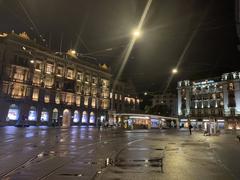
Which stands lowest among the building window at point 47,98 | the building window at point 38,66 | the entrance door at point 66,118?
the entrance door at point 66,118

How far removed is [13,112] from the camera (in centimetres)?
4897

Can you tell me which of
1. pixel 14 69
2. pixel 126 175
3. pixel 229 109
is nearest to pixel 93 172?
pixel 126 175

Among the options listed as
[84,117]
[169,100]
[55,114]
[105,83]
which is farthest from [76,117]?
[169,100]

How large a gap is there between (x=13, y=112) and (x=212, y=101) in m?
75.7

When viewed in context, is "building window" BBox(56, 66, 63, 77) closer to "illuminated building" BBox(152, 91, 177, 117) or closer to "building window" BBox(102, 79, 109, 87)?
"building window" BBox(102, 79, 109, 87)

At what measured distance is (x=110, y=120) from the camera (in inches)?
2899

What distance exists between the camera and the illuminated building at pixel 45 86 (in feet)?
161

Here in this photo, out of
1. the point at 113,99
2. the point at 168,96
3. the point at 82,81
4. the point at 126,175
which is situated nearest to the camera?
the point at 126,175

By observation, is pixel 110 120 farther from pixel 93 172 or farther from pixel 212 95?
pixel 93 172

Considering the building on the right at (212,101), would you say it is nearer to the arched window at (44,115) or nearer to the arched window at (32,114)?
the arched window at (44,115)

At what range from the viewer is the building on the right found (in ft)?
288

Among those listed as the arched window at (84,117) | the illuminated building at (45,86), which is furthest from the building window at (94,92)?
the arched window at (84,117)

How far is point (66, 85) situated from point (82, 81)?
735 centimetres

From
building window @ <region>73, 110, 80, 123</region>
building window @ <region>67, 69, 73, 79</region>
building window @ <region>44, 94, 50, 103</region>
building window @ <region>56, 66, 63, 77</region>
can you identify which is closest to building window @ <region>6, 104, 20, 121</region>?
building window @ <region>44, 94, 50, 103</region>
